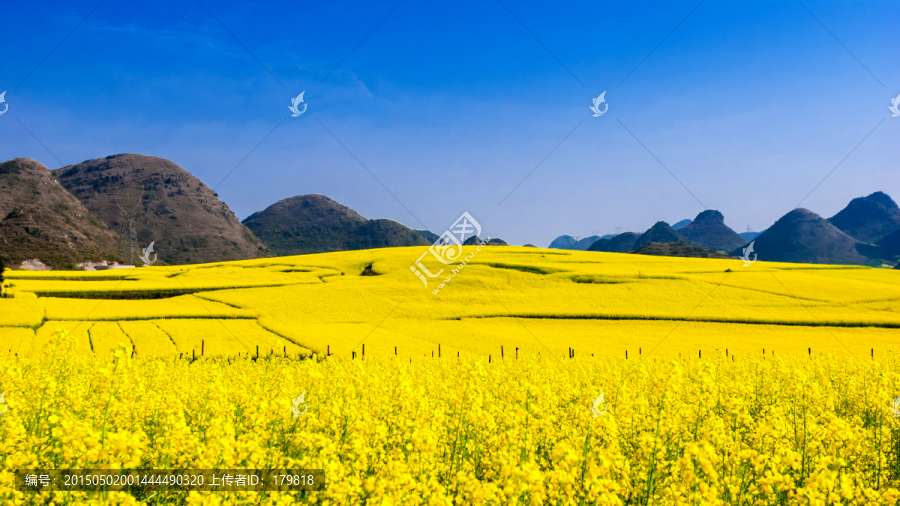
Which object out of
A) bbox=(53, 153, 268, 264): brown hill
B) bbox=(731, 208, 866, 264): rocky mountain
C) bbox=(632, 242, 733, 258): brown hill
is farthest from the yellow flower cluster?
bbox=(731, 208, 866, 264): rocky mountain

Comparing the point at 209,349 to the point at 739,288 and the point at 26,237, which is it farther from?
the point at 26,237

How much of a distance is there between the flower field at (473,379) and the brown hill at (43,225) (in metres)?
43.2

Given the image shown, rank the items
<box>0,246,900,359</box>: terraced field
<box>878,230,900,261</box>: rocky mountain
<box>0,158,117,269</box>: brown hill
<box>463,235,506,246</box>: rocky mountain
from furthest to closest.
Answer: <box>878,230,900,261</box>: rocky mountain, <box>463,235,506,246</box>: rocky mountain, <box>0,158,117,269</box>: brown hill, <box>0,246,900,359</box>: terraced field

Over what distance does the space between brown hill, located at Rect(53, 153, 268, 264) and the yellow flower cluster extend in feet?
415

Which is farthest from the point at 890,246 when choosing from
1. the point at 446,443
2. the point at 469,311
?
the point at 446,443

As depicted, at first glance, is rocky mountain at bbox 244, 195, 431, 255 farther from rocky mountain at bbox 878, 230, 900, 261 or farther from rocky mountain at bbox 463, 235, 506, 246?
rocky mountain at bbox 878, 230, 900, 261

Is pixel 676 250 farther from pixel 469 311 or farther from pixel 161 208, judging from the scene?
pixel 161 208

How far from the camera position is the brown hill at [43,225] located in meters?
70.2

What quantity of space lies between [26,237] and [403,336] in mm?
85222

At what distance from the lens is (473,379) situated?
540 cm

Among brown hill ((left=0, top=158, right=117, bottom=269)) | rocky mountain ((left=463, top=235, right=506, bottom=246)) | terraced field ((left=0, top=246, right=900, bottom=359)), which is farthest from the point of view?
rocky mountain ((left=463, top=235, right=506, bottom=246))

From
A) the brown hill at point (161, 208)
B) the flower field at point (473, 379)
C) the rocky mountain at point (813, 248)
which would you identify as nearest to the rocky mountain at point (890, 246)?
the rocky mountain at point (813, 248)

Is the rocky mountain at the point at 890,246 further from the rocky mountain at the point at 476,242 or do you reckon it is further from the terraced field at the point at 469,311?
the terraced field at the point at 469,311

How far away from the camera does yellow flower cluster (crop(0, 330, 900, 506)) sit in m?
3.42
